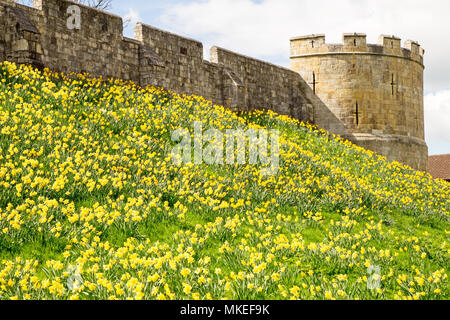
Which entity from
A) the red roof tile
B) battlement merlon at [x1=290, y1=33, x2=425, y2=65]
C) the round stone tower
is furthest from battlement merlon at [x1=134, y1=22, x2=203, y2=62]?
the red roof tile

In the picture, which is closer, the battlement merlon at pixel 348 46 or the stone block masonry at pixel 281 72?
the stone block masonry at pixel 281 72

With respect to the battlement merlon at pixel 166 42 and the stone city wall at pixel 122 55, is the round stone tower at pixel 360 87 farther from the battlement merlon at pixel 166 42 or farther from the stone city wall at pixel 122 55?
the battlement merlon at pixel 166 42

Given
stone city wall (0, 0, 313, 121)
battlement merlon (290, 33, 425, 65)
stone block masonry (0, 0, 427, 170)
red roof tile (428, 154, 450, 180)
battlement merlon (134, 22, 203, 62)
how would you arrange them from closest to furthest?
stone city wall (0, 0, 313, 121), stone block masonry (0, 0, 427, 170), battlement merlon (134, 22, 203, 62), battlement merlon (290, 33, 425, 65), red roof tile (428, 154, 450, 180)

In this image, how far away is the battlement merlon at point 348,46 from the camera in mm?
22156

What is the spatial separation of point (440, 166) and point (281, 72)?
2313cm

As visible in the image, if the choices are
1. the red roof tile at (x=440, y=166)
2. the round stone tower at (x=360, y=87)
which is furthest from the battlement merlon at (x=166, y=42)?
the red roof tile at (x=440, y=166)

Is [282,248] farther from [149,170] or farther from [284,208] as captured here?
[149,170]

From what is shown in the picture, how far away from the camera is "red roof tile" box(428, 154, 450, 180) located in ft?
121

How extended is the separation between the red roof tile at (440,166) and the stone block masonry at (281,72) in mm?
14093

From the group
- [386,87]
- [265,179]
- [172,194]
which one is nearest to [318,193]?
[265,179]

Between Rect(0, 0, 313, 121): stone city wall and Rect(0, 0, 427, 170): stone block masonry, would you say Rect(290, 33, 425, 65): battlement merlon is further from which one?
Rect(0, 0, 313, 121): stone city wall

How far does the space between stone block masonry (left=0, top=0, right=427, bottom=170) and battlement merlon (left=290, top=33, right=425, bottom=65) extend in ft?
0.15

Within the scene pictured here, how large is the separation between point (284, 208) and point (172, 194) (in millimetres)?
2109

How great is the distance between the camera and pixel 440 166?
128 ft
